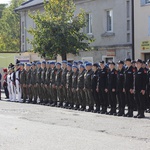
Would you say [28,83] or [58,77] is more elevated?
[58,77]

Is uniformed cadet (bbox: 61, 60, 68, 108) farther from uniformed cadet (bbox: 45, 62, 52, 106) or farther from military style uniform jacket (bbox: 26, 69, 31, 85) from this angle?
military style uniform jacket (bbox: 26, 69, 31, 85)

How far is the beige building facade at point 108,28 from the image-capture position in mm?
31875

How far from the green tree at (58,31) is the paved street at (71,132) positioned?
12.8 meters

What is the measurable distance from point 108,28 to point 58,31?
4184 millimetres

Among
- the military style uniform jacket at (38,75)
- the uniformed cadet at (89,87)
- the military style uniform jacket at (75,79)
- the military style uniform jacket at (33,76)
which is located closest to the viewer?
the uniformed cadet at (89,87)

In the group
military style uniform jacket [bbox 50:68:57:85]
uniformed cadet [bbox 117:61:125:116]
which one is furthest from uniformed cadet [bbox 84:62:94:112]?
military style uniform jacket [bbox 50:68:57:85]

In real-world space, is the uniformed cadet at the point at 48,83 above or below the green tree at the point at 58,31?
below

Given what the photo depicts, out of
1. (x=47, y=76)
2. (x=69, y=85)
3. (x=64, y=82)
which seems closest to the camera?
(x=69, y=85)

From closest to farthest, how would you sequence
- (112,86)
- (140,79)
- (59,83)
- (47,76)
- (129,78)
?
(140,79)
(129,78)
(112,86)
(59,83)
(47,76)

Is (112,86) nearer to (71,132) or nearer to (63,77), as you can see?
(63,77)

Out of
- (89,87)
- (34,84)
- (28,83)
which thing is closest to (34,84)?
(34,84)

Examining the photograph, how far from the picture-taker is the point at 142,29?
99.3ft

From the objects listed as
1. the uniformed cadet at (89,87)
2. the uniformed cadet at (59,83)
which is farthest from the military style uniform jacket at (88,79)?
the uniformed cadet at (59,83)

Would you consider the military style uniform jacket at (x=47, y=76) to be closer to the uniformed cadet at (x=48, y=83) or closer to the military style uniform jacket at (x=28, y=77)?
the uniformed cadet at (x=48, y=83)
